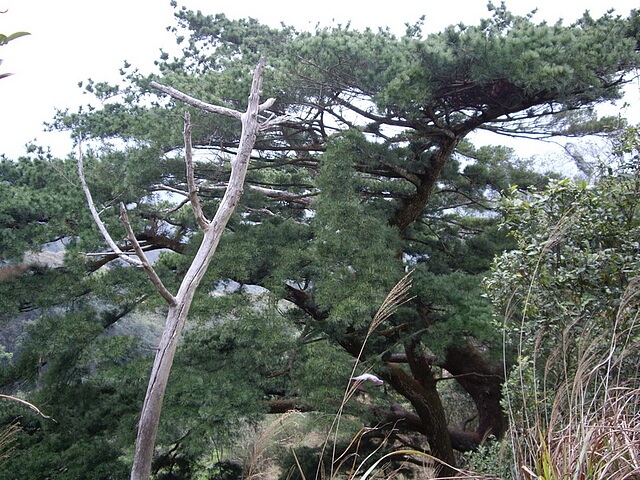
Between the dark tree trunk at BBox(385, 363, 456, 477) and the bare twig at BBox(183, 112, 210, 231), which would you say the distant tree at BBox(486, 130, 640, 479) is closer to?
the bare twig at BBox(183, 112, 210, 231)

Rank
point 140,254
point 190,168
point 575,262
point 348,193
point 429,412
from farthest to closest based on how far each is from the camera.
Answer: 1. point 429,412
2. point 348,193
3. point 575,262
4. point 190,168
5. point 140,254

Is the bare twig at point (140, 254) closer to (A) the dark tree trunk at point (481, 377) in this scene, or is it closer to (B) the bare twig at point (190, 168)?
(B) the bare twig at point (190, 168)

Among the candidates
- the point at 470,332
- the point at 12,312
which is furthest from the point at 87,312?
the point at 470,332

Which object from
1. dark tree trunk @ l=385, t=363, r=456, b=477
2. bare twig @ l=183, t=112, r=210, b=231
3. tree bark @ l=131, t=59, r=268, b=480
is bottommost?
dark tree trunk @ l=385, t=363, r=456, b=477

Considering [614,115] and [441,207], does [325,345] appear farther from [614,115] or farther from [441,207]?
[614,115]

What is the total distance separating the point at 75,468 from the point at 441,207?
4.79 metres

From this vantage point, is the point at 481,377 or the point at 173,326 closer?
the point at 173,326

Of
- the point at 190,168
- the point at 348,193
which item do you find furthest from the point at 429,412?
the point at 190,168

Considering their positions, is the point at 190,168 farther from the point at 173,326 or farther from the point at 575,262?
the point at 575,262

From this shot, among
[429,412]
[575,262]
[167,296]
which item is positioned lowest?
[429,412]

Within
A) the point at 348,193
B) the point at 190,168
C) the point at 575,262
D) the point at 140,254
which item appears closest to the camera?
the point at 140,254

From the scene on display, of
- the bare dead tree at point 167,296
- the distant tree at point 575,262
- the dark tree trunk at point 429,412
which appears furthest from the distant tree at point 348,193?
the bare dead tree at point 167,296

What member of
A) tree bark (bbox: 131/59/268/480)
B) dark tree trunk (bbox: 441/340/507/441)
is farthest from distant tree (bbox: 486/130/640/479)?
dark tree trunk (bbox: 441/340/507/441)

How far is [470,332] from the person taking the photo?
489cm
